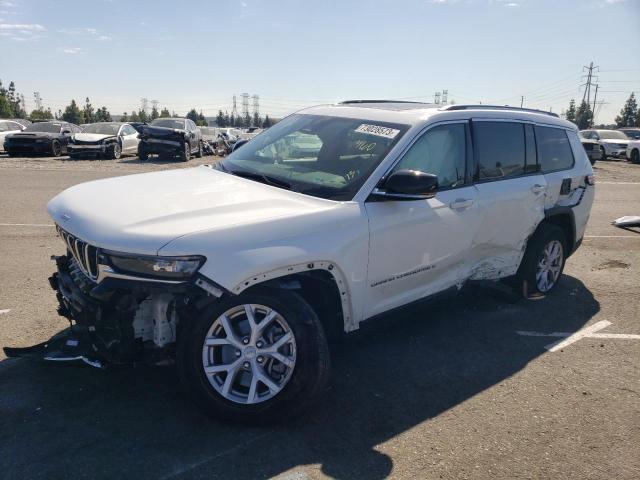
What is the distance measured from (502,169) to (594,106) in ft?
331

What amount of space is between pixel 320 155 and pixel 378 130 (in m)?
0.47

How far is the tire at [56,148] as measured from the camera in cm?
2258

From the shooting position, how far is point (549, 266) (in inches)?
222

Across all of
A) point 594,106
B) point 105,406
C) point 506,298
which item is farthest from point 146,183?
point 594,106

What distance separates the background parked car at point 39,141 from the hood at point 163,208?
2067 cm

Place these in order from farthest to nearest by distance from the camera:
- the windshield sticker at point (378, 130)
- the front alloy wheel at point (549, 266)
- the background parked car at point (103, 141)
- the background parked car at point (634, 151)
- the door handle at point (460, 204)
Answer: the background parked car at point (634, 151) < the background parked car at point (103, 141) < the front alloy wheel at point (549, 266) < the door handle at point (460, 204) < the windshield sticker at point (378, 130)

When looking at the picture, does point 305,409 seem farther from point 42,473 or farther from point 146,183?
point 146,183

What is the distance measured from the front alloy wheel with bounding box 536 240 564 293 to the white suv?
1.91ft

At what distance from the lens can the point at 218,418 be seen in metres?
3.18

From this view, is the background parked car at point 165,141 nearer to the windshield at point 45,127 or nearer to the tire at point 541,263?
the windshield at point 45,127

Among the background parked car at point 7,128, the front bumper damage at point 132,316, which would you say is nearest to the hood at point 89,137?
the background parked car at point 7,128

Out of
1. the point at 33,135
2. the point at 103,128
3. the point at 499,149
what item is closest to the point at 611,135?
the point at 103,128

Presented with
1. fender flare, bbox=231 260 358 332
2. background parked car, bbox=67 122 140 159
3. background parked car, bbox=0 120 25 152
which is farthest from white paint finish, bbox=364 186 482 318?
background parked car, bbox=0 120 25 152

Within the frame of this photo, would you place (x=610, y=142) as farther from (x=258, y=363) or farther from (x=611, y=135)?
(x=258, y=363)
